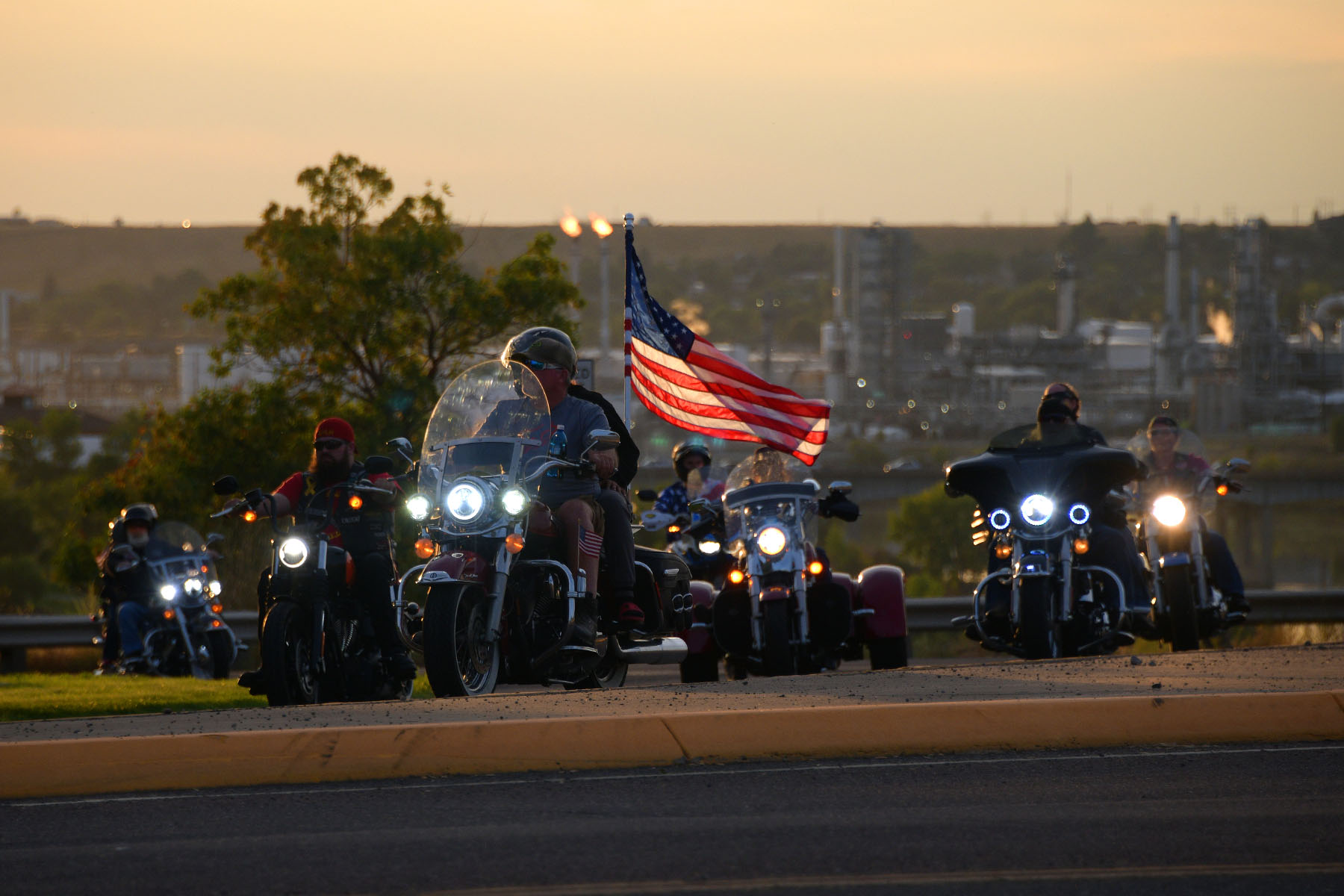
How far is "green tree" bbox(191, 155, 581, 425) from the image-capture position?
1224 inches

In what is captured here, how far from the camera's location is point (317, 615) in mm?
10016

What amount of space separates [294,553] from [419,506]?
2.63 ft

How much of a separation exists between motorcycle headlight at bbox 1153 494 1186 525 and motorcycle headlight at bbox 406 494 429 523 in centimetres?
601

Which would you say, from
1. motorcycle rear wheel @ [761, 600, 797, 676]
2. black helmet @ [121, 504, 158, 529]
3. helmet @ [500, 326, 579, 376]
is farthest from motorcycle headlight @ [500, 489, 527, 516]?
black helmet @ [121, 504, 158, 529]

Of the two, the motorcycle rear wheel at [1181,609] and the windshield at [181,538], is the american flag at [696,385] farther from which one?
the windshield at [181,538]

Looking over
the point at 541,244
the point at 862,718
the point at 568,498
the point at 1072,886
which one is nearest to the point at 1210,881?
the point at 1072,886

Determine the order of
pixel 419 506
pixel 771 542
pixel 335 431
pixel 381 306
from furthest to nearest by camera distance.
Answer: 1. pixel 381 306
2. pixel 771 542
3. pixel 335 431
4. pixel 419 506

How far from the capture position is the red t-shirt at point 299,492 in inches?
411

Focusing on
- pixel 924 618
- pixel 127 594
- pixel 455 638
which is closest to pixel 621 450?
pixel 455 638

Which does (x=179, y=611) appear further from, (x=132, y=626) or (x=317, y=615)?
(x=317, y=615)

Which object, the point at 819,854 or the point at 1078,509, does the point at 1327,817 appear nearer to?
the point at 819,854


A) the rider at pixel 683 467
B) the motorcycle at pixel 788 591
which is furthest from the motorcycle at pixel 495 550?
the rider at pixel 683 467

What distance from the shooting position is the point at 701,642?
40.6ft

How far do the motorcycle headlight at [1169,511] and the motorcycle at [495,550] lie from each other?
15.9 ft
